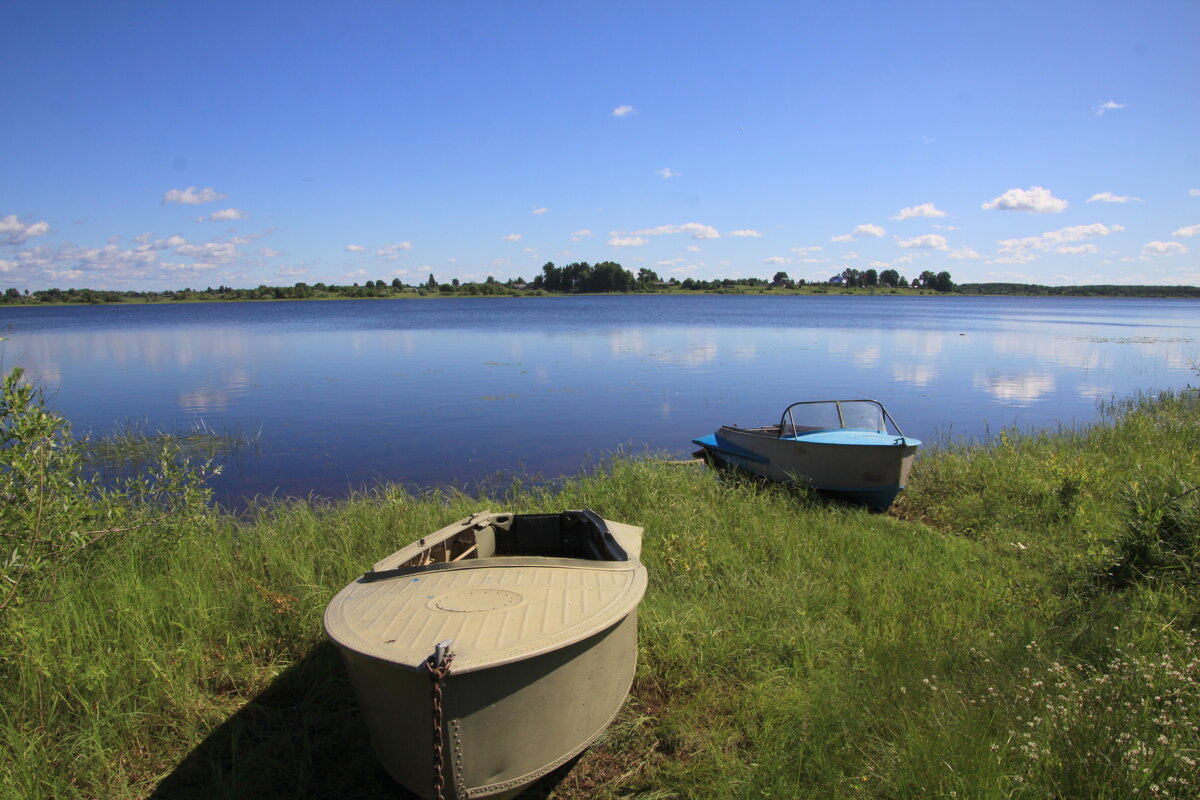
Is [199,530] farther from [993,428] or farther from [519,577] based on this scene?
[993,428]

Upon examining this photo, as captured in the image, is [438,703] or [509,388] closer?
[438,703]

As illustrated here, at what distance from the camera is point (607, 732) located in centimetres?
457

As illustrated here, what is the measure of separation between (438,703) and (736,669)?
2.76m

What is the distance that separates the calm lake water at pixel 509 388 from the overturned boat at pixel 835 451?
3.64m

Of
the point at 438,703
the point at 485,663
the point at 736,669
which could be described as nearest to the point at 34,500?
the point at 438,703

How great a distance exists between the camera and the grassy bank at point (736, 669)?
3.70 metres

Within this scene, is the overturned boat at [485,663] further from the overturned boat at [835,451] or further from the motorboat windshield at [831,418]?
the motorboat windshield at [831,418]

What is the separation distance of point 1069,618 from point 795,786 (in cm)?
310

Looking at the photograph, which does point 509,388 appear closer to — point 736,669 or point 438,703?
point 736,669

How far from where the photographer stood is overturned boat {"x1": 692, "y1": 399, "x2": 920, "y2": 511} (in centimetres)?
989

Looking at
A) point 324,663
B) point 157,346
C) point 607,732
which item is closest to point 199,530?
point 324,663

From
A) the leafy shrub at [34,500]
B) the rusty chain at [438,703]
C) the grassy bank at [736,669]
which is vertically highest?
the leafy shrub at [34,500]

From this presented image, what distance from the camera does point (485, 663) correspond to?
319 cm

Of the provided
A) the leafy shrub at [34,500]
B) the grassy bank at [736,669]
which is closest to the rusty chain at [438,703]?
the grassy bank at [736,669]
